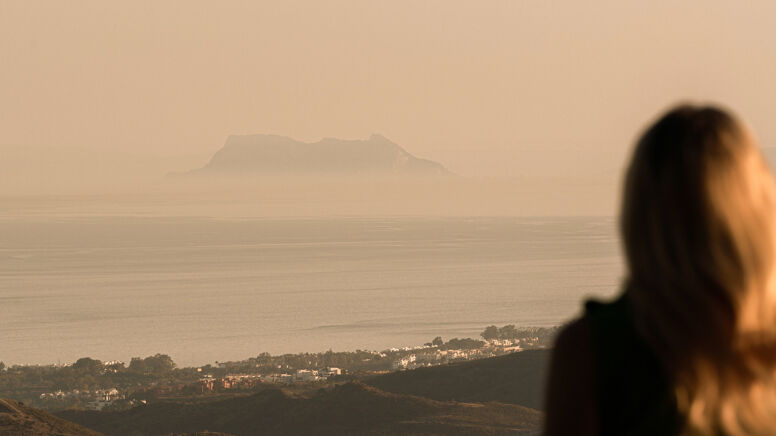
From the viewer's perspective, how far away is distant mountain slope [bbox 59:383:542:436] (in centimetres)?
2314

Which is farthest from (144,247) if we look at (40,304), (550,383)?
(550,383)

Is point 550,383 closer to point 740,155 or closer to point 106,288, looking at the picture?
point 740,155

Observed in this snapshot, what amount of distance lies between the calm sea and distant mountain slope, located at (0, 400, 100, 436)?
875 inches

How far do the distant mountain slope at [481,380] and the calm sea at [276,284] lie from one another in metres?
10.2

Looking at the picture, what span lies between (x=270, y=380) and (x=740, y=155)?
1424 inches

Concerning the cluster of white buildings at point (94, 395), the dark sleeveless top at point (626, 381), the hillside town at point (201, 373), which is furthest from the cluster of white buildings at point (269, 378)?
the dark sleeveless top at point (626, 381)

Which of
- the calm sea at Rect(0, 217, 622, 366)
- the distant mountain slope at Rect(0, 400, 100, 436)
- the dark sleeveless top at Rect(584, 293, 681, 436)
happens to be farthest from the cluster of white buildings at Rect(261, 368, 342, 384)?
the dark sleeveless top at Rect(584, 293, 681, 436)

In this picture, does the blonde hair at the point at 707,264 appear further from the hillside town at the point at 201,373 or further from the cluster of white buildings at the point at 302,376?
the cluster of white buildings at the point at 302,376

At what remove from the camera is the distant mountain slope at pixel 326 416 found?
2314 centimetres

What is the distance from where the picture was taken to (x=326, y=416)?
2517cm

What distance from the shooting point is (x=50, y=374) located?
3809 centimetres

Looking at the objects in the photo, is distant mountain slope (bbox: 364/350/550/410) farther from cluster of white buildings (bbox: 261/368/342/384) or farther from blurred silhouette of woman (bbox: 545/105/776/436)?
blurred silhouette of woman (bbox: 545/105/776/436)

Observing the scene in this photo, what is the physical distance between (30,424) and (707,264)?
19243 mm

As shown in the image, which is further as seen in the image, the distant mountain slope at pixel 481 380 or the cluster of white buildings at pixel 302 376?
the cluster of white buildings at pixel 302 376
